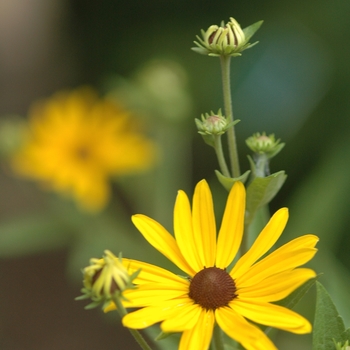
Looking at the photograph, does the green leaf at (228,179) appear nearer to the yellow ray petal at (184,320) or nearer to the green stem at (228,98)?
the green stem at (228,98)

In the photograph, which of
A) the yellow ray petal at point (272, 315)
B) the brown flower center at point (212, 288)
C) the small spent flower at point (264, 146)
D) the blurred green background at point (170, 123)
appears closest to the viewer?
the yellow ray petal at point (272, 315)

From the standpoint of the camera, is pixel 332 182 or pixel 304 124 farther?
pixel 304 124

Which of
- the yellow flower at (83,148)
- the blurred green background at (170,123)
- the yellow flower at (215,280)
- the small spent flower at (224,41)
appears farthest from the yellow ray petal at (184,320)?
the yellow flower at (83,148)

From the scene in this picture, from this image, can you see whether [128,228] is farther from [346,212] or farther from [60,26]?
[60,26]

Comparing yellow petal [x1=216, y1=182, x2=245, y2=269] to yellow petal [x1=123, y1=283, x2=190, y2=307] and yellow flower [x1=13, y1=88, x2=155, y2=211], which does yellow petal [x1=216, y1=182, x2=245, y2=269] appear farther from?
yellow flower [x1=13, y1=88, x2=155, y2=211]

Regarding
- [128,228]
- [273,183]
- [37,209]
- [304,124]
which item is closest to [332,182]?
[304,124]

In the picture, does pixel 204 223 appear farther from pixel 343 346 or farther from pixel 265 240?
pixel 343 346
